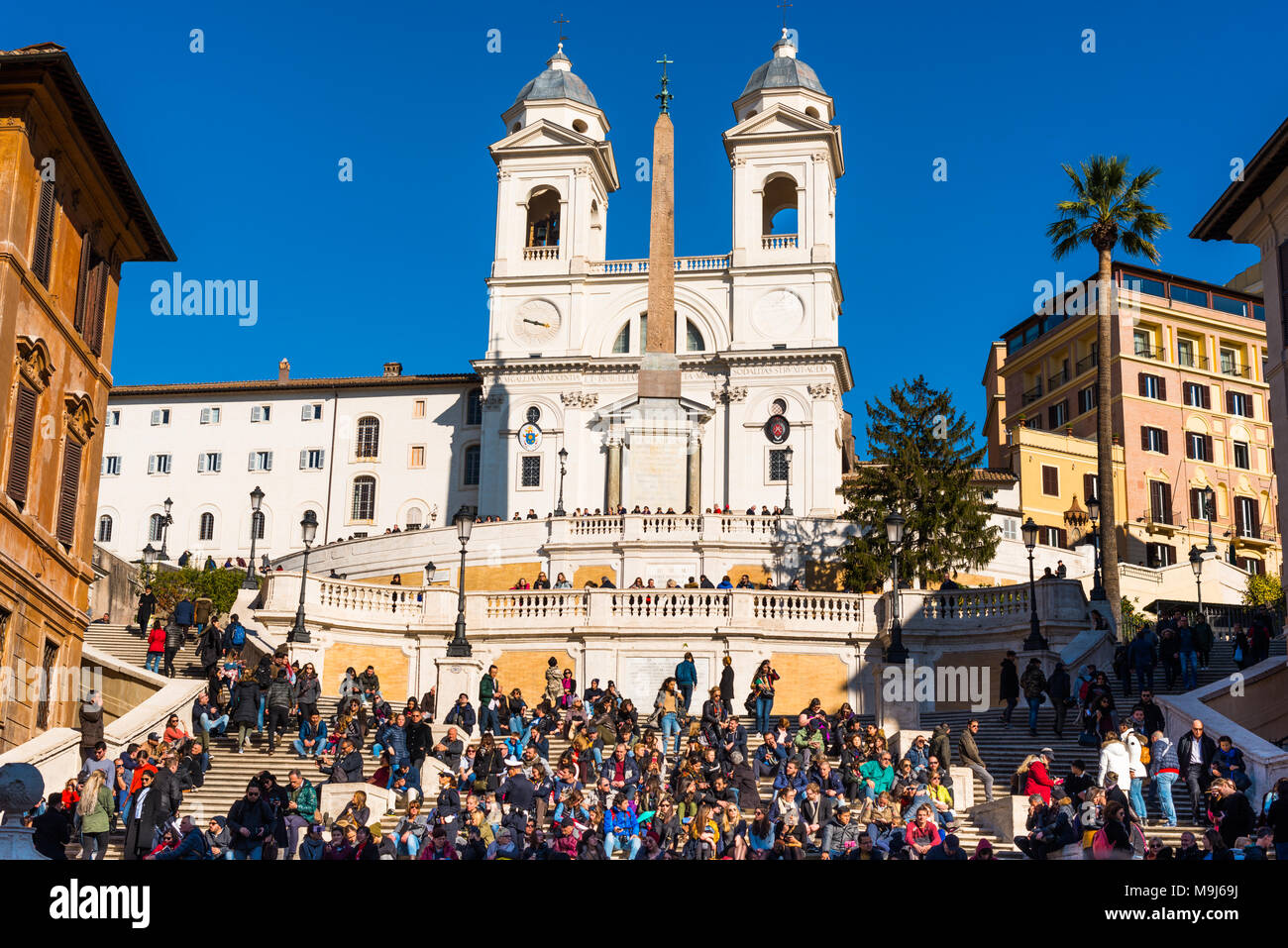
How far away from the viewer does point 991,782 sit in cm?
2272

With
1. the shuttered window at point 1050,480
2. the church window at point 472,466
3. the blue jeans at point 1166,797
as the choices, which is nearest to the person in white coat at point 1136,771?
the blue jeans at point 1166,797

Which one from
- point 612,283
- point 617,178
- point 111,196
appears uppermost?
point 617,178

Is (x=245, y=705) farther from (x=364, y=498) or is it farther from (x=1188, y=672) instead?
(x=364, y=498)

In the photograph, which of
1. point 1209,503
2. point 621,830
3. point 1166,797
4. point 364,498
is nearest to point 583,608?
point 621,830

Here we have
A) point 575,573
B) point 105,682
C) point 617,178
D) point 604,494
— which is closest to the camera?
point 105,682

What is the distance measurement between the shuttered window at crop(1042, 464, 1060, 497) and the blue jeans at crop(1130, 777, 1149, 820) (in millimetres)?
50520

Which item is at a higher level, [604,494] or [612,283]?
[612,283]

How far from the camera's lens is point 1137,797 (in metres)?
19.7

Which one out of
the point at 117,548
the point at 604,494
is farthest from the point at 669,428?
the point at 117,548

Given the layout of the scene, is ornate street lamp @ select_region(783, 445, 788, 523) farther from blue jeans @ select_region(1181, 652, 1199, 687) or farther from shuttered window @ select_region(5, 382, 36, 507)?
shuttered window @ select_region(5, 382, 36, 507)

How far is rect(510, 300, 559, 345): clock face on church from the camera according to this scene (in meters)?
70.0

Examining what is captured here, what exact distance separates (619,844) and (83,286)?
15264 mm

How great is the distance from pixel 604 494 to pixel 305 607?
3361 cm
